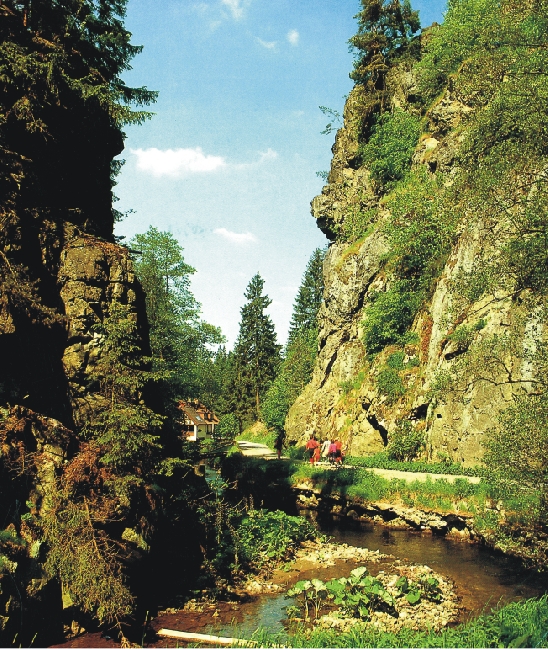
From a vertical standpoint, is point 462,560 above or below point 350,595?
below

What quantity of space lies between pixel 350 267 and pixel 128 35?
82.7ft

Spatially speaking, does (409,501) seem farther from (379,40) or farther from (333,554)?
(379,40)

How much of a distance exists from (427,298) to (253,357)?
150ft

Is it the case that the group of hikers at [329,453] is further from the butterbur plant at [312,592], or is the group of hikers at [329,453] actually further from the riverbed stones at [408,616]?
the butterbur plant at [312,592]

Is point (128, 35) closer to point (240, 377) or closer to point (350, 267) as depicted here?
point (350, 267)

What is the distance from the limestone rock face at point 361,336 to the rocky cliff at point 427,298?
9cm

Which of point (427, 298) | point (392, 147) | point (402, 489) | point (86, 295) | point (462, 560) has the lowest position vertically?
point (462, 560)

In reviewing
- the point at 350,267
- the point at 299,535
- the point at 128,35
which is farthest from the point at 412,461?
the point at 128,35

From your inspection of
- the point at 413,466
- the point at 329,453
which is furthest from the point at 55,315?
the point at 329,453

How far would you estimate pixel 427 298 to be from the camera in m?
31.1

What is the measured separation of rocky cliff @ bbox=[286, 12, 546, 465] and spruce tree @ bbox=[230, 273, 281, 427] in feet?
90.7

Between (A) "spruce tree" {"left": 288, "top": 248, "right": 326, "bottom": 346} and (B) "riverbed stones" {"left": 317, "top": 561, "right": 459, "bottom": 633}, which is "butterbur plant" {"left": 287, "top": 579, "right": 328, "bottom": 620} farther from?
(A) "spruce tree" {"left": 288, "top": 248, "right": 326, "bottom": 346}

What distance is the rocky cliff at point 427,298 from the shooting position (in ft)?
40.3

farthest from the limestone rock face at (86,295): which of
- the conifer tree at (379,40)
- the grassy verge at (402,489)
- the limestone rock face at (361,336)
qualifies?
the conifer tree at (379,40)
